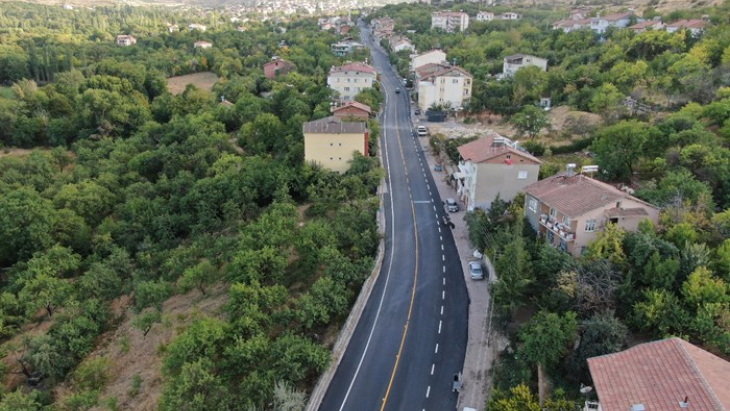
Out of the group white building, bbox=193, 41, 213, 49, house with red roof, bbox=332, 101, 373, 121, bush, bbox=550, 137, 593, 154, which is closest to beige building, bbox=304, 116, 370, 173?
house with red roof, bbox=332, 101, 373, 121

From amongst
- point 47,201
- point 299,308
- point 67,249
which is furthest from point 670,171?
point 47,201

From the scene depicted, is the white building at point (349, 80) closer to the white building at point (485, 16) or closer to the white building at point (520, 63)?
the white building at point (520, 63)

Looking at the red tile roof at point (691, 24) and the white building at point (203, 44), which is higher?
the red tile roof at point (691, 24)

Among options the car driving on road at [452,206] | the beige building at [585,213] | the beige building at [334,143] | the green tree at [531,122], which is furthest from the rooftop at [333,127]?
the beige building at [585,213]

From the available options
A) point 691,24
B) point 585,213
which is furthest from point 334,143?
point 691,24

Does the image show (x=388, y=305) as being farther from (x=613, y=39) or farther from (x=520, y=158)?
(x=613, y=39)

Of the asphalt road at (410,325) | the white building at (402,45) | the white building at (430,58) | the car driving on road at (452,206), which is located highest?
the white building at (402,45)

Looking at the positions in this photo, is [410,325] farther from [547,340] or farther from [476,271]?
[547,340]
